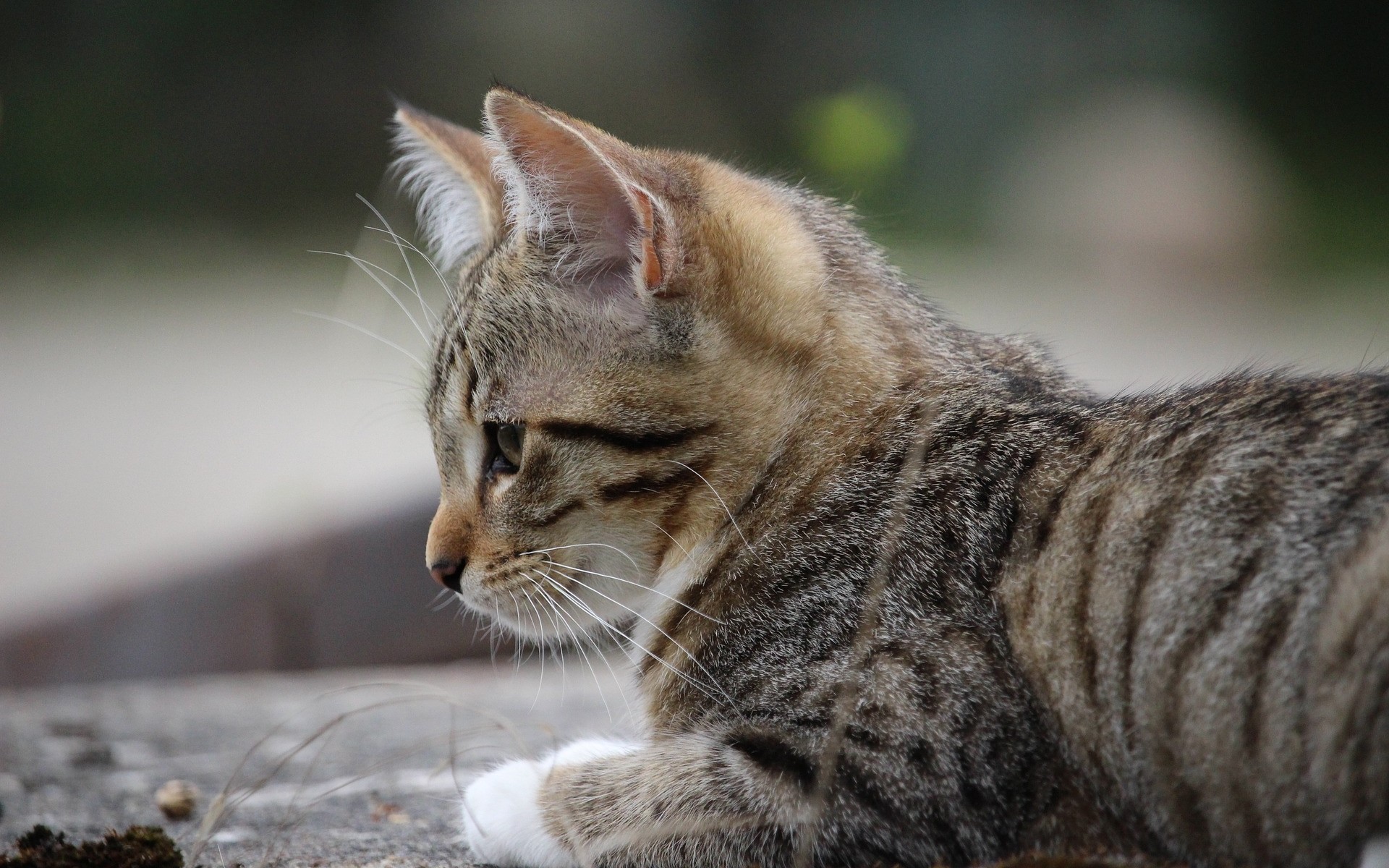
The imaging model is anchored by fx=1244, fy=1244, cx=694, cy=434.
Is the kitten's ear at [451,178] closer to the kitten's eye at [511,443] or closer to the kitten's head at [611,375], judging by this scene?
the kitten's head at [611,375]

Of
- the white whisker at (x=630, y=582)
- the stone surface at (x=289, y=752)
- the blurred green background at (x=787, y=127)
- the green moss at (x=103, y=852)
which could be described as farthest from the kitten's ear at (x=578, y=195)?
the blurred green background at (x=787, y=127)

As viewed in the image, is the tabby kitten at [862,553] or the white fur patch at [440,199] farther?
the white fur patch at [440,199]

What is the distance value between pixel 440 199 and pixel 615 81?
793 centimetres

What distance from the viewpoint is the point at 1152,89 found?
11242 millimetres

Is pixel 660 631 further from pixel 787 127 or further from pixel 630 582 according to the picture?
pixel 787 127

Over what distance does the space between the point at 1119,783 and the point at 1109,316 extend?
8.63 meters

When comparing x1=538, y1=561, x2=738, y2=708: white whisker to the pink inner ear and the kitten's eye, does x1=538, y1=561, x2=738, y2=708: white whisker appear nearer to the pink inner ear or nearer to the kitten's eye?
the kitten's eye

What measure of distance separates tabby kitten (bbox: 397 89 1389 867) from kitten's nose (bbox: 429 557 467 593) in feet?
0.07

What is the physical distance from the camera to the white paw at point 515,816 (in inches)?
94.8

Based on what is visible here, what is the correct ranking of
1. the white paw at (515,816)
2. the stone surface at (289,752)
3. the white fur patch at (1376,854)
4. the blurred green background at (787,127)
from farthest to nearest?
the blurred green background at (787,127)
the stone surface at (289,752)
the white paw at (515,816)
the white fur patch at (1376,854)

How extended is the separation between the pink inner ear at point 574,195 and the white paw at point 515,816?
1.04 m

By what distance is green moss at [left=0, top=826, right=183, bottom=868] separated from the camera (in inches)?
84.0

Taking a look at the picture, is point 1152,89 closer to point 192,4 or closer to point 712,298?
point 192,4

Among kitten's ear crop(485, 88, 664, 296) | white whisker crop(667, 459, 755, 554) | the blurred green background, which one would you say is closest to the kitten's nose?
white whisker crop(667, 459, 755, 554)
